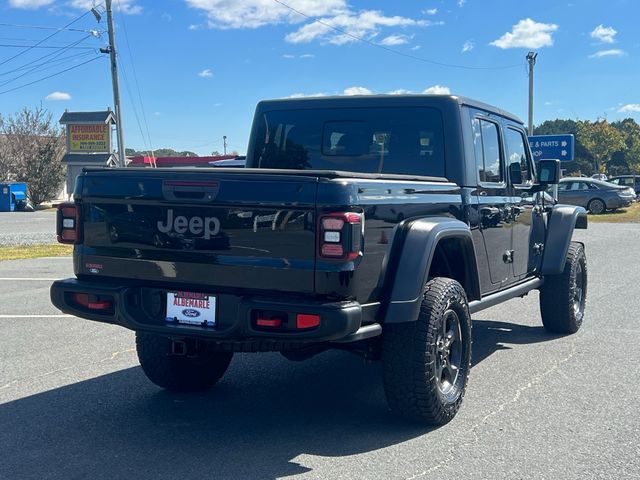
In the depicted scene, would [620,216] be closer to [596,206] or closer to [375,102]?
[596,206]

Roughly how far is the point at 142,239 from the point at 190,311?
544 millimetres

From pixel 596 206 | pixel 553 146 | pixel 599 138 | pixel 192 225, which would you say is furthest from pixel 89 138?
pixel 599 138

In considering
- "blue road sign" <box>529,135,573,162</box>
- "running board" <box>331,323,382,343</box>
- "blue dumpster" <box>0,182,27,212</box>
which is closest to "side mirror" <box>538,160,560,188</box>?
"running board" <box>331,323,382,343</box>

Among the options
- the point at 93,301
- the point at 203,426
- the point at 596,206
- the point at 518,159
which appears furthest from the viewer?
the point at 596,206

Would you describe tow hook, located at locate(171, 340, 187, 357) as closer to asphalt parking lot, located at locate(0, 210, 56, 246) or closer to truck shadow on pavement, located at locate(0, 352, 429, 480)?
truck shadow on pavement, located at locate(0, 352, 429, 480)

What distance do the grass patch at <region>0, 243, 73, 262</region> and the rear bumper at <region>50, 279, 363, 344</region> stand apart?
1116 centimetres

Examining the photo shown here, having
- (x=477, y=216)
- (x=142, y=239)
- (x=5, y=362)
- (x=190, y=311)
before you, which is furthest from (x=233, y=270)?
(x=5, y=362)

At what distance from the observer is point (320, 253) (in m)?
3.72

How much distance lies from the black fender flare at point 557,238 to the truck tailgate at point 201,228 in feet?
12.0

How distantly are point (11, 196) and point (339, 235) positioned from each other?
35.0 metres

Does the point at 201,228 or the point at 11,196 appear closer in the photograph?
the point at 201,228

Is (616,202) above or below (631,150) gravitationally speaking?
below

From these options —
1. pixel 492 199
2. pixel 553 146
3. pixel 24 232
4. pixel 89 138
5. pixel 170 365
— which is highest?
pixel 89 138

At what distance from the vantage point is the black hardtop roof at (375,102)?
5289 mm
